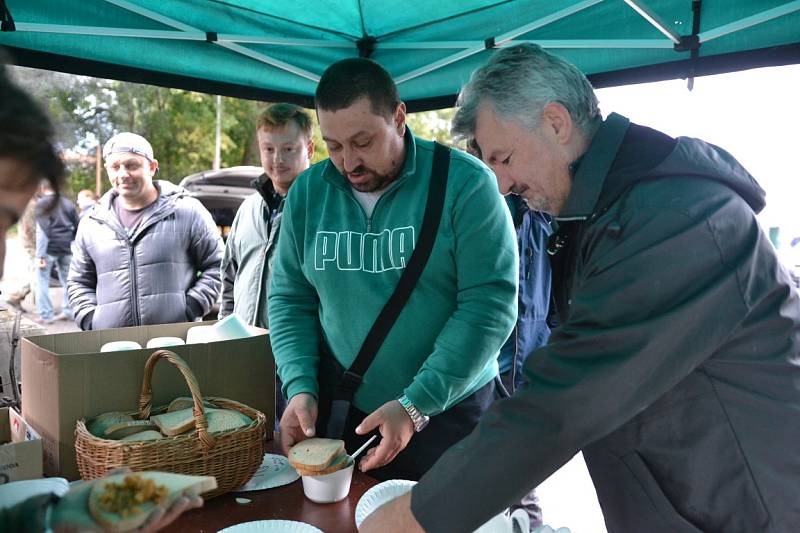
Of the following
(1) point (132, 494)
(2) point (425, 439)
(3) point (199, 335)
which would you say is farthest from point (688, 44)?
(1) point (132, 494)

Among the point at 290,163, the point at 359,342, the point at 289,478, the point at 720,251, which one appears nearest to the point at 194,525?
the point at 289,478

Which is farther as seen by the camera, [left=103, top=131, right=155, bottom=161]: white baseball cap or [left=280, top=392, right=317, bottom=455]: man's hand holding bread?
[left=103, top=131, right=155, bottom=161]: white baseball cap

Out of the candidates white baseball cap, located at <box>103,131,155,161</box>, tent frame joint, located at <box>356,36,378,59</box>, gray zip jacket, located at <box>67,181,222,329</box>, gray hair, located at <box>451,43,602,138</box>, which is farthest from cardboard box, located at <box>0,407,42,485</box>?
tent frame joint, located at <box>356,36,378,59</box>

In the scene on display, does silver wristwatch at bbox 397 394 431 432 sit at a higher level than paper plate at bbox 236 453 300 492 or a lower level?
higher

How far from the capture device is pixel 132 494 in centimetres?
86

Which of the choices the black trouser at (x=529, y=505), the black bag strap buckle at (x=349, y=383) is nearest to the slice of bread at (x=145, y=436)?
the black bag strap buckle at (x=349, y=383)

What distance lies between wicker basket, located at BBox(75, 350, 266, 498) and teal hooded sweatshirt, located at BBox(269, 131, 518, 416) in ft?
1.13

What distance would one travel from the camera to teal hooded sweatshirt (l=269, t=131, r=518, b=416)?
1669 mm

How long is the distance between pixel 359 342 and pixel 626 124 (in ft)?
2.92

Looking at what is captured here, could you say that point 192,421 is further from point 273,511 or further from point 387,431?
point 387,431

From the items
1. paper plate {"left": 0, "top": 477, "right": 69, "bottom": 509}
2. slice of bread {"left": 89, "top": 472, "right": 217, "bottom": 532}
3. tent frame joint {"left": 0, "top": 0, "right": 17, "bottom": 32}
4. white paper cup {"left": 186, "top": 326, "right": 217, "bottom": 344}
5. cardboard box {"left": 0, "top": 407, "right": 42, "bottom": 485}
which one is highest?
tent frame joint {"left": 0, "top": 0, "right": 17, "bottom": 32}

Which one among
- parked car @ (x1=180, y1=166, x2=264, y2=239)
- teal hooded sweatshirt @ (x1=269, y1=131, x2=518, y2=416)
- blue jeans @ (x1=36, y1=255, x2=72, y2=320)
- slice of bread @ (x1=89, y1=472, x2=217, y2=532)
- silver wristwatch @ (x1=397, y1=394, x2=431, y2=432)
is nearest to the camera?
slice of bread @ (x1=89, y1=472, x2=217, y2=532)

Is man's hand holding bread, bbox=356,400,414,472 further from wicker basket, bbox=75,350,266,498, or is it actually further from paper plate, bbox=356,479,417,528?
wicker basket, bbox=75,350,266,498

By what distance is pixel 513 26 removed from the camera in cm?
284
